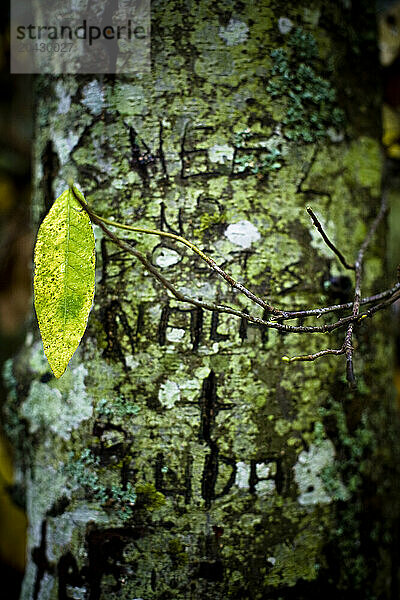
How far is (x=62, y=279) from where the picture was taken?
19.0 inches

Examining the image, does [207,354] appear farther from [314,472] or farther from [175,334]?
[314,472]

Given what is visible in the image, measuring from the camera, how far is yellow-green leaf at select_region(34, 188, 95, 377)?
0.48m

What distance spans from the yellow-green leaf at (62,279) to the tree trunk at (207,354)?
0.54 feet

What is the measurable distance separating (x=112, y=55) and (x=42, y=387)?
0.53 meters

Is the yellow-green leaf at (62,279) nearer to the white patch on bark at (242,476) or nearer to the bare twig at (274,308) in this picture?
the bare twig at (274,308)

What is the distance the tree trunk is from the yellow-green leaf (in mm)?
166

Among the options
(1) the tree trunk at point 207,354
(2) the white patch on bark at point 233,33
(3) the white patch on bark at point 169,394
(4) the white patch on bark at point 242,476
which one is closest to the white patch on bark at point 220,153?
(1) the tree trunk at point 207,354

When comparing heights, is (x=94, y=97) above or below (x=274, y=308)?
above

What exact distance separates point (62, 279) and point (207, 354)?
0.24 m

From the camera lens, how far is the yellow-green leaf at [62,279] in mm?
480

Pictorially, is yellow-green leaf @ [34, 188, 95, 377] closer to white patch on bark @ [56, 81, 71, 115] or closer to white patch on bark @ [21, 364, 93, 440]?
white patch on bark @ [21, 364, 93, 440]

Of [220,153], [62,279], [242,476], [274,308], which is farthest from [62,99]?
[242,476]

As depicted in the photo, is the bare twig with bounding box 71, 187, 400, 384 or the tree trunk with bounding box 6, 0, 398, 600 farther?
the tree trunk with bounding box 6, 0, 398, 600

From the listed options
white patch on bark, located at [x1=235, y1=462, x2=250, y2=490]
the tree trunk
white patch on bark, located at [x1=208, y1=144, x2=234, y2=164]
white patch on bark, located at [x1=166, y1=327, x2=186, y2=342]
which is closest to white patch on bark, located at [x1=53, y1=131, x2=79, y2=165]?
the tree trunk
